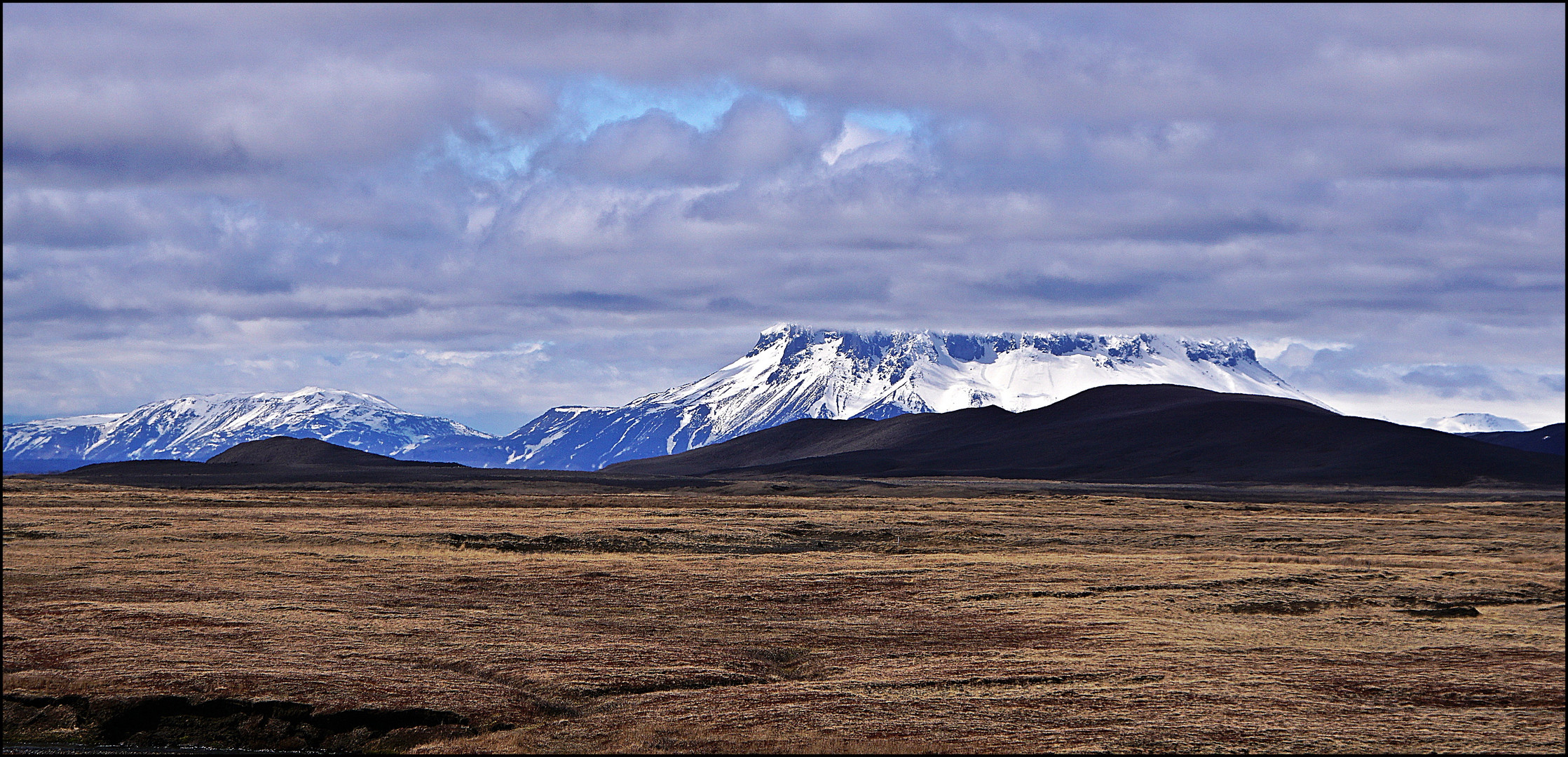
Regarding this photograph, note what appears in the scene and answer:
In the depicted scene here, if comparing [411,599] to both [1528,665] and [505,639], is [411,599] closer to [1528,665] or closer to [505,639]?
[505,639]

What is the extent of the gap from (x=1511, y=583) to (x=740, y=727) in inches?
2187

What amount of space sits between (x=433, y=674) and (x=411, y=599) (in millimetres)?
21789

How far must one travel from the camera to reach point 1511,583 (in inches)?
2982

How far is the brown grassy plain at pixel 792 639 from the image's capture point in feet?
130

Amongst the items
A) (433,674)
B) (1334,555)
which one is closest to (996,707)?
(433,674)

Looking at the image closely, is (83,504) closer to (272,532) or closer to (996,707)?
(272,532)

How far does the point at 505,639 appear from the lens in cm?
5428

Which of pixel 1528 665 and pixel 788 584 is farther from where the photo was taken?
pixel 788 584

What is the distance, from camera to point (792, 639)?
56719 millimetres

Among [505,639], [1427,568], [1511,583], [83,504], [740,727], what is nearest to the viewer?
[740,727]

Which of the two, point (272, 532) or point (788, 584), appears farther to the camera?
point (272, 532)

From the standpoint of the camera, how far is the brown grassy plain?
3969 cm

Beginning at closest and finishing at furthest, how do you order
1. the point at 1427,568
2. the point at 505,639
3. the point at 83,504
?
the point at 505,639
the point at 1427,568
the point at 83,504

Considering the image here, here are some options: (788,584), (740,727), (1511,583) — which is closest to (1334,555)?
(1511,583)
